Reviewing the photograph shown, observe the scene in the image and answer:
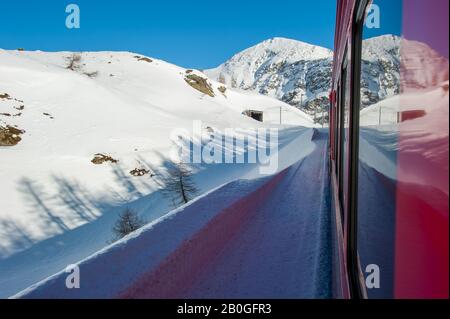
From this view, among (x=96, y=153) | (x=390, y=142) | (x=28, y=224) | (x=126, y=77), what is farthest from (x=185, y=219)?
(x=126, y=77)

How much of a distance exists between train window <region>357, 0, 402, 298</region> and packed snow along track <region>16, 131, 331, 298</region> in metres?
1.30

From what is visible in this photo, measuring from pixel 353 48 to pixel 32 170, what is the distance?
15.4m

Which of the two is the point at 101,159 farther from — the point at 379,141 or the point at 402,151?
the point at 402,151

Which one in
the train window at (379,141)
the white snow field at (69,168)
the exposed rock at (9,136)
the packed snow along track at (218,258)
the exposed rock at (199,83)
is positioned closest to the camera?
the train window at (379,141)

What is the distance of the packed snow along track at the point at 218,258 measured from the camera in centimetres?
274

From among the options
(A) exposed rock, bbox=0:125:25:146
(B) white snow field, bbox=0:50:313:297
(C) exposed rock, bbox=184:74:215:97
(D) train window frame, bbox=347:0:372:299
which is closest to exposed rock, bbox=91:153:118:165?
(B) white snow field, bbox=0:50:313:297

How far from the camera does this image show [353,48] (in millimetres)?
2078

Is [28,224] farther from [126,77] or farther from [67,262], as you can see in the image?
[126,77]

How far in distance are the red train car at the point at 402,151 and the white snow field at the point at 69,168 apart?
344cm

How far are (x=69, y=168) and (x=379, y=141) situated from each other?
16.0 metres

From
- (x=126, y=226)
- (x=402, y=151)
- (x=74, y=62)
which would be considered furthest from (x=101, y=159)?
(x=74, y=62)

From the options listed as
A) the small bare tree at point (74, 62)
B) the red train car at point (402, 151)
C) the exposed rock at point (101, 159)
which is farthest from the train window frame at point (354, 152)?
the small bare tree at point (74, 62)

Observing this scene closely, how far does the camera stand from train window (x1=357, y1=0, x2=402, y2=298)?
3.81ft

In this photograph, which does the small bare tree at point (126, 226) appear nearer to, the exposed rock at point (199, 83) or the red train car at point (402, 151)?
→ the red train car at point (402, 151)
